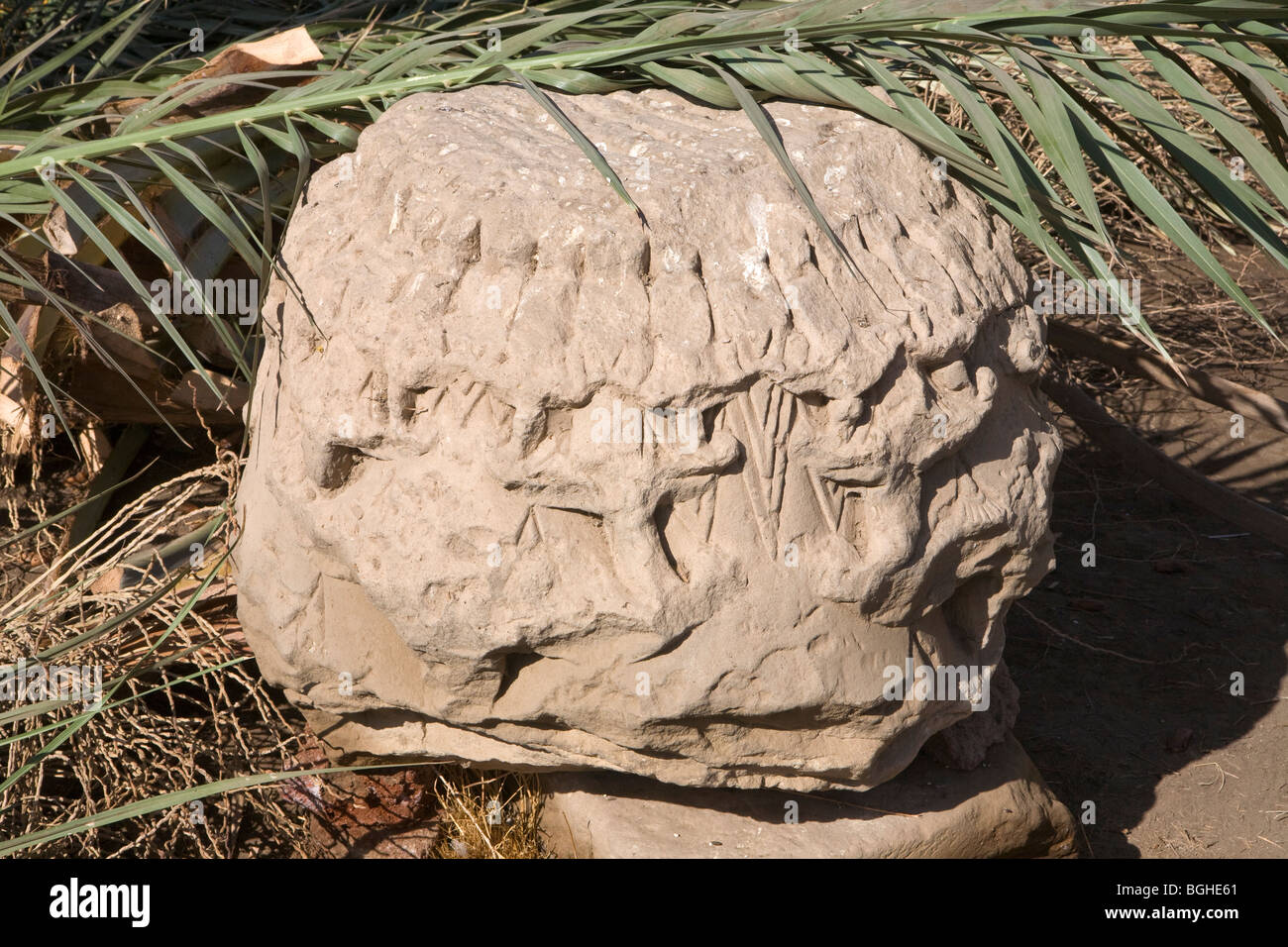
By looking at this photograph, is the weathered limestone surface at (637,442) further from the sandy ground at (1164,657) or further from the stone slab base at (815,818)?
the sandy ground at (1164,657)

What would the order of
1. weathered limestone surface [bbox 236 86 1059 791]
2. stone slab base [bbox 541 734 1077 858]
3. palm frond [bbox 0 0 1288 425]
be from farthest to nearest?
stone slab base [bbox 541 734 1077 858]
palm frond [bbox 0 0 1288 425]
weathered limestone surface [bbox 236 86 1059 791]

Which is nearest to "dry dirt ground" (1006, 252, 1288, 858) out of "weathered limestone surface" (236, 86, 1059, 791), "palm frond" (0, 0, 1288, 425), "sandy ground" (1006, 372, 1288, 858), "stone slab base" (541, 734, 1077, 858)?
"sandy ground" (1006, 372, 1288, 858)

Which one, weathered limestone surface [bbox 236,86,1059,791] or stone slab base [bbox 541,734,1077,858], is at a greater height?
weathered limestone surface [bbox 236,86,1059,791]

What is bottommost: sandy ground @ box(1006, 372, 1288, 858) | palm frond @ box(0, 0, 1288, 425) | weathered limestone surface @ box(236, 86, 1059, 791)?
sandy ground @ box(1006, 372, 1288, 858)

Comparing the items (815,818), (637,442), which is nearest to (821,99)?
(637,442)

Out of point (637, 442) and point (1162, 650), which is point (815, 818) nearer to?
point (637, 442)

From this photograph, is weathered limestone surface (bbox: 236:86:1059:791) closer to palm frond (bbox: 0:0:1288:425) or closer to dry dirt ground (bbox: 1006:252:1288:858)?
palm frond (bbox: 0:0:1288:425)

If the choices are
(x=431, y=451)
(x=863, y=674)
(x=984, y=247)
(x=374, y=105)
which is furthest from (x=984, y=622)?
(x=374, y=105)

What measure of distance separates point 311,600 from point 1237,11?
5.93ft

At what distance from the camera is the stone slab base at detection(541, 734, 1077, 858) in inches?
90.0

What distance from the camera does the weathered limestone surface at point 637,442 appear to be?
1812 mm

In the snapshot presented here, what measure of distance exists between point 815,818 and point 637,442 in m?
0.99

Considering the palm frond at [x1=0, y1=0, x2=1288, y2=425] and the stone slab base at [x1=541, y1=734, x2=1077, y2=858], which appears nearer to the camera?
the palm frond at [x1=0, y1=0, x2=1288, y2=425]

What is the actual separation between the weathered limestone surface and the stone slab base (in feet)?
0.90
